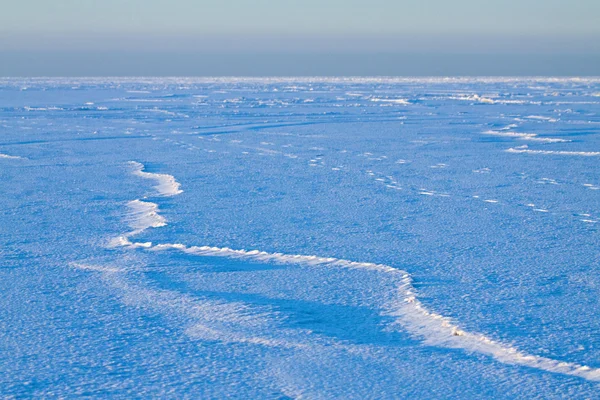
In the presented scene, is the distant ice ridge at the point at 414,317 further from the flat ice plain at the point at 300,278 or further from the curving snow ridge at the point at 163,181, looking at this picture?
the curving snow ridge at the point at 163,181

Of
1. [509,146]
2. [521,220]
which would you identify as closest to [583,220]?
[521,220]

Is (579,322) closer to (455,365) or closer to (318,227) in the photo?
(455,365)

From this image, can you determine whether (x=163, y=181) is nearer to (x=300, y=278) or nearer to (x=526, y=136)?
(x=300, y=278)

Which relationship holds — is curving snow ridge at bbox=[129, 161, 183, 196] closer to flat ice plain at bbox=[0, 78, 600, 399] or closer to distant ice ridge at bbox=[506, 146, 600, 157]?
flat ice plain at bbox=[0, 78, 600, 399]

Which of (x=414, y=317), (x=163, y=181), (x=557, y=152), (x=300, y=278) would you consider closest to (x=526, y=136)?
(x=557, y=152)

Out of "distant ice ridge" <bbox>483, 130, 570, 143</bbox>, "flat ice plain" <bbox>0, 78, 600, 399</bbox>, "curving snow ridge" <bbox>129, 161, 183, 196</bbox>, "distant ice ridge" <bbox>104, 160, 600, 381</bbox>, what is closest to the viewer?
"flat ice plain" <bbox>0, 78, 600, 399</bbox>

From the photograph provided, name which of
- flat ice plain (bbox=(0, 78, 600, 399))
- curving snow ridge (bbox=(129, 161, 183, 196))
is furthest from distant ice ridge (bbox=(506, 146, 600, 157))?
curving snow ridge (bbox=(129, 161, 183, 196))
